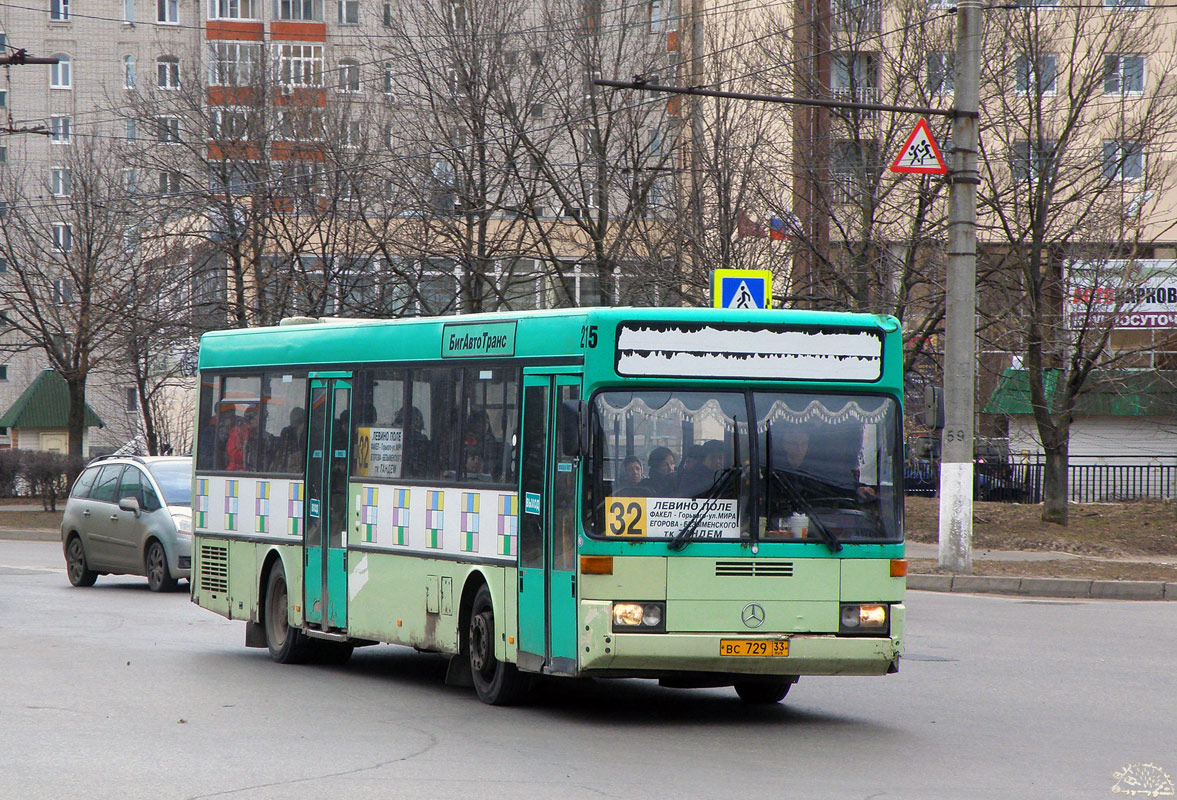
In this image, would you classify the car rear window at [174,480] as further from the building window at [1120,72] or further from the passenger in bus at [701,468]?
the building window at [1120,72]

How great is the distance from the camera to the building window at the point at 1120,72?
27042 mm

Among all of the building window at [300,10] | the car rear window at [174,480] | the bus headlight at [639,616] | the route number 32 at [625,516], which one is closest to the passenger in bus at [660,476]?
the route number 32 at [625,516]

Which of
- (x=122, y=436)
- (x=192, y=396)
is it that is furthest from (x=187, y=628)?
(x=122, y=436)

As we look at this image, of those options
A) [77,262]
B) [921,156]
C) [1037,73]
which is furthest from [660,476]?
[77,262]

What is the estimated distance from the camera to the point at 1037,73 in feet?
86.9

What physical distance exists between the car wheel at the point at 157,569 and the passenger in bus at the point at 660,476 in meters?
11.9

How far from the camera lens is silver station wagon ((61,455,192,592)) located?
65.6 ft

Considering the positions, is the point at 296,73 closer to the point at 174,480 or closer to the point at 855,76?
the point at 855,76

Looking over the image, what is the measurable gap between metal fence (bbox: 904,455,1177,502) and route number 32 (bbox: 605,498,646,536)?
29.3m

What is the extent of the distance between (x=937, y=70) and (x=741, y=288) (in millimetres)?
10383

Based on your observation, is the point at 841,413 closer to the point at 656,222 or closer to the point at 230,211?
the point at 656,222

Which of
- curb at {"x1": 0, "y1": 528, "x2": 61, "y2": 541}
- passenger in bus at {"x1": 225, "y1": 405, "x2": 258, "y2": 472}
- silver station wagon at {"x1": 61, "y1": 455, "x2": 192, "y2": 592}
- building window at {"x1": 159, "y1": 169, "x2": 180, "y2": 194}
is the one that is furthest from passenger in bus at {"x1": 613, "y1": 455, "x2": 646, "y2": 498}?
building window at {"x1": 159, "y1": 169, "x2": 180, "y2": 194}

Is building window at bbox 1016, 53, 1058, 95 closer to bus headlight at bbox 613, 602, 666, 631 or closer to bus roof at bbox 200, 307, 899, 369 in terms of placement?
bus roof at bbox 200, 307, 899, 369

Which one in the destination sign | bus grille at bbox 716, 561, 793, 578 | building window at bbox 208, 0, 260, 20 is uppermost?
building window at bbox 208, 0, 260, 20
